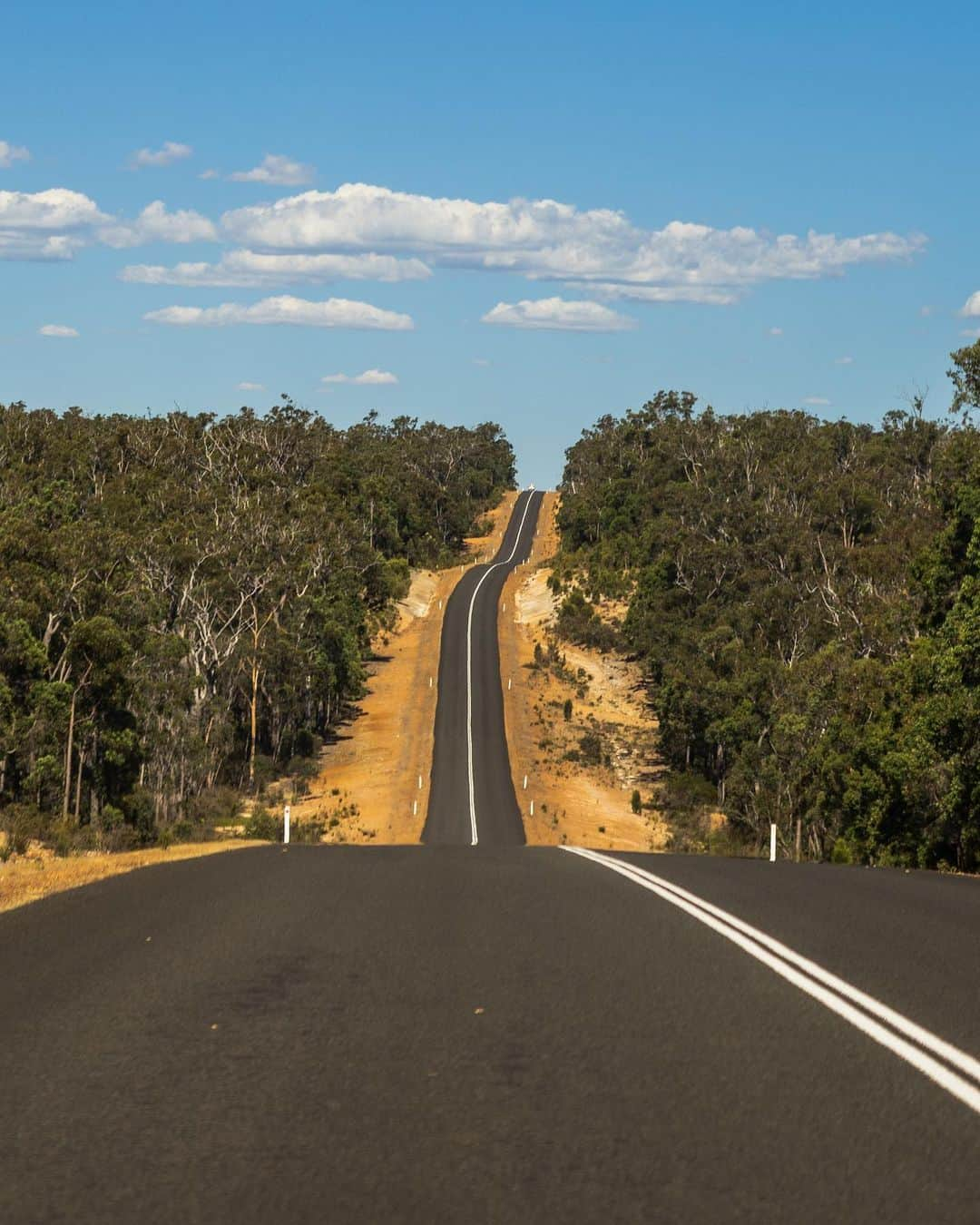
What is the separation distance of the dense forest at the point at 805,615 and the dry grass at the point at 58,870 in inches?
835

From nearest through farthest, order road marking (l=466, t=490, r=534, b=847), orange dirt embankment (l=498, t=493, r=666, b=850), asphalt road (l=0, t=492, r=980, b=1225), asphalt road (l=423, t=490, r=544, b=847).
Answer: asphalt road (l=0, t=492, r=980, b=1225)
asphalt road (l=423, t=490, r=544, b=847)
road marking (l=466, t=490, r=534, b=847)
orange dirt embankment (l=498, t=493, r=666, b=850)

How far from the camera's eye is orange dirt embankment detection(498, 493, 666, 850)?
66.8 m

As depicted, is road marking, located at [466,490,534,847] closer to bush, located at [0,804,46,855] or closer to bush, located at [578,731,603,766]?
bush, located at [578,731,603,766]

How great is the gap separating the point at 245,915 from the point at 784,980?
432cm

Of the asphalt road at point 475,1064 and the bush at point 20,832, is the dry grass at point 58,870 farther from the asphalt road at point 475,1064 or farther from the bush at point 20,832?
the bush at point 20,832

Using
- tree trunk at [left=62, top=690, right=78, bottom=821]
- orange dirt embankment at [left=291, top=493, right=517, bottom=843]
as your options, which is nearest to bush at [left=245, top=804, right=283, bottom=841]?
orange dirt embankment at [left=291, top=493, right=517, bottom=843]

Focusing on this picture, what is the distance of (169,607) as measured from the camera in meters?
67.2

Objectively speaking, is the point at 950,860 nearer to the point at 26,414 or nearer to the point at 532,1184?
the point at 532,1184

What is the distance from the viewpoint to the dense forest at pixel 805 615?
38.9 meters

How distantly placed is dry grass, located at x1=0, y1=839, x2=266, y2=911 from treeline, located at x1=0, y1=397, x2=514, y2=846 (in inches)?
271

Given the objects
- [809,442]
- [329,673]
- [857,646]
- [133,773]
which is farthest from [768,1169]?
[809,442]

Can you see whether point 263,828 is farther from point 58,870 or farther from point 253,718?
point 58,870

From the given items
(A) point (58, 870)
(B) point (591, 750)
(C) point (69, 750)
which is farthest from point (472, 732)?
(A) point (58, 870)

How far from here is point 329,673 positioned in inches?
3204
